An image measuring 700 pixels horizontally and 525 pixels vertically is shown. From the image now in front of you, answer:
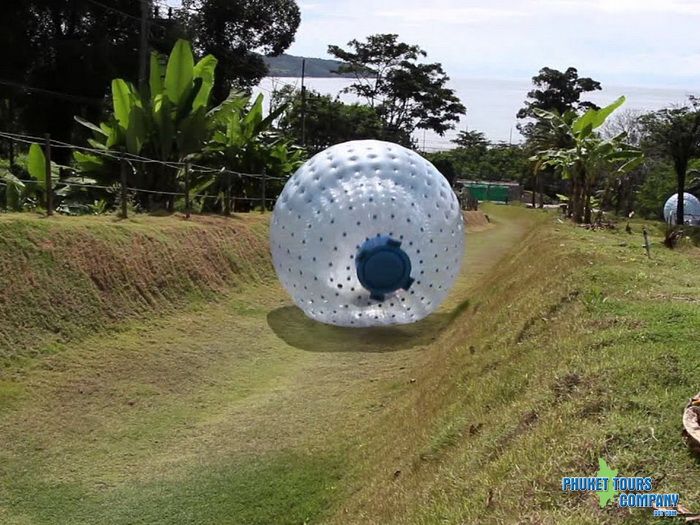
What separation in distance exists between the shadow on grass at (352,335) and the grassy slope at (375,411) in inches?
1.6

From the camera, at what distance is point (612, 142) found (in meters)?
15.4

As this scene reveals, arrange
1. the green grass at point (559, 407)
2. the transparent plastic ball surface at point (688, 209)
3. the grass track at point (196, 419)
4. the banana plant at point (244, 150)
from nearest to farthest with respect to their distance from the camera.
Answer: the green grass at point (559, 407)
the grass track at point (196, 419)
the banana plant at point (244, 150)
the transparent plastic ball surface at point (688, 209)

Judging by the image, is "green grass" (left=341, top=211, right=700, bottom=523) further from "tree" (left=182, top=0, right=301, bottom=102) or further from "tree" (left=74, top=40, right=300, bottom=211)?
"tree" (left=182, top=0, right=301, bottom=102)

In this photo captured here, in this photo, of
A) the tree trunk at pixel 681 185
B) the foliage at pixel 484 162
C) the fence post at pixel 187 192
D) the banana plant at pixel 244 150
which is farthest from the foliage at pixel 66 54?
the foliage at pixel 484 162

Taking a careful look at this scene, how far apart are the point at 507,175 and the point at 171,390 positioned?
61965 millimetres

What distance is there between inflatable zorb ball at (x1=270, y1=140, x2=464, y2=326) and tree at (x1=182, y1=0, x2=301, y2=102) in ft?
59.7

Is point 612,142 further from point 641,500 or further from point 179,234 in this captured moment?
point 641,500

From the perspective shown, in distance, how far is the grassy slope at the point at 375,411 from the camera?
3.26m

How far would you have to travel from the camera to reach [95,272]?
27.9 feet

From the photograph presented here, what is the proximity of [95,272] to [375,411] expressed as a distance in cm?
399

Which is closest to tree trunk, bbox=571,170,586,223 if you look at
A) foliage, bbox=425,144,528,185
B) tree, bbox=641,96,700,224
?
tree, bbox=641,96,700,224

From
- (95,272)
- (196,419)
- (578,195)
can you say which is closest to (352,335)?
(196,419)

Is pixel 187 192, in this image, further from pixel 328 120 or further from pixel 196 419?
pixel 328 120

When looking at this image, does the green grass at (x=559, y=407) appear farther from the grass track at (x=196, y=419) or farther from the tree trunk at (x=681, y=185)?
the tree trunk at (x=681, y=185)
